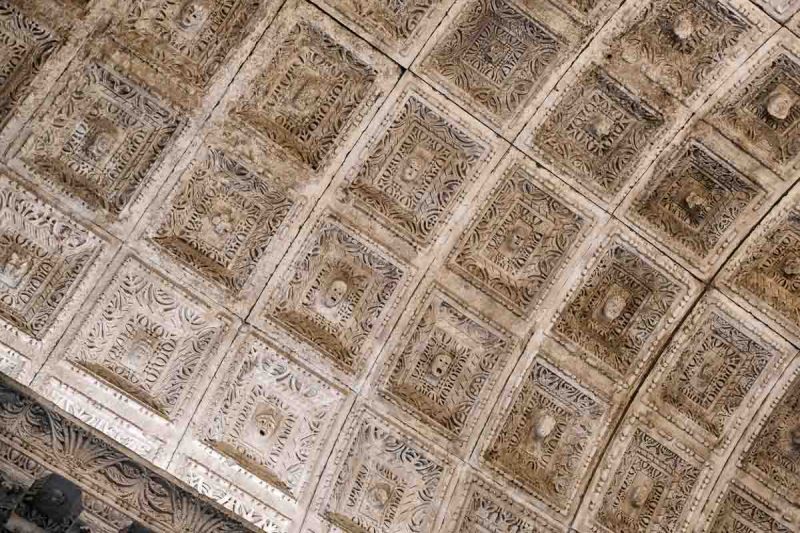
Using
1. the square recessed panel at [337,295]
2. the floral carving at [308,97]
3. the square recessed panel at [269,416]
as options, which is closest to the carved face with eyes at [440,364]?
the square recessed panel at [337,295]

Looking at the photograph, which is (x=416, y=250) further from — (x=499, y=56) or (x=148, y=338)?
(x=148, y=338)

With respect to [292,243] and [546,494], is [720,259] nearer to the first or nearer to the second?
[546,494]

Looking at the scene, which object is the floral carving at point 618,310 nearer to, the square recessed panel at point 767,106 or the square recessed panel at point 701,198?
the square recessed panel at point 701,198

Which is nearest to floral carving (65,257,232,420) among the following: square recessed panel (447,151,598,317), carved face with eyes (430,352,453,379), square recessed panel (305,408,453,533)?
square recessed panel (305,408,453,533)

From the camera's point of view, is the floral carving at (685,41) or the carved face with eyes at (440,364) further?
the carved face with eyes at (440,364)

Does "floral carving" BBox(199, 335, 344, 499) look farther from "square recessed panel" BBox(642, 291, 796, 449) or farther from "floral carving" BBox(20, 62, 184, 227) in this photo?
"square recessed panel" BBox(642, 291, 796, 449)
